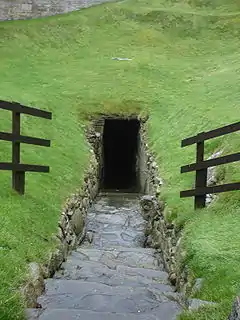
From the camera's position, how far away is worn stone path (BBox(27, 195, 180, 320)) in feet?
18.1

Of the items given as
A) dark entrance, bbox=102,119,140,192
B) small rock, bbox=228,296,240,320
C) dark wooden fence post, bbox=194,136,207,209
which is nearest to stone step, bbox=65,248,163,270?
dark wooden fence post, bbox=194,136,207,209

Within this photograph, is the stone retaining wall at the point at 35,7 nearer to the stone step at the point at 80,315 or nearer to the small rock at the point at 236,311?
the stone step at the point at 80,315

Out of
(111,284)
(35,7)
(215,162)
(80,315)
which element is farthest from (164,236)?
(35,7)

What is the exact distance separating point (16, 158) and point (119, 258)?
107 inches

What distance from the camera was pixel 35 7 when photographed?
111ft

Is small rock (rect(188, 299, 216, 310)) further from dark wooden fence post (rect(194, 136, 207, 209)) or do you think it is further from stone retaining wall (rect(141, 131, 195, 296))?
dark wooden fence post (rect(194, 136, 207, 209))

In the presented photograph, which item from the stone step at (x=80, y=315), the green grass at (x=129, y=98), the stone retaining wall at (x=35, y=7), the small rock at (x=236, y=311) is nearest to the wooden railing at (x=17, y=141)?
the green grass at (x=129, y=98)

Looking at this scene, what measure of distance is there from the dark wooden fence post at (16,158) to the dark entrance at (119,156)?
43.3ft

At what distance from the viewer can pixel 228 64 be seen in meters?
25.1

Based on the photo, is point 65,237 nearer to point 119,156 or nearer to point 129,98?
point 129,98

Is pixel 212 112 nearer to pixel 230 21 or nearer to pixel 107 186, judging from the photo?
pixel 107 186

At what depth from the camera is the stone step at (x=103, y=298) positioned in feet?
19.0

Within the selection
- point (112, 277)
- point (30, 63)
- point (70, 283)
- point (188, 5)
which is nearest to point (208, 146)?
point (112, 277)

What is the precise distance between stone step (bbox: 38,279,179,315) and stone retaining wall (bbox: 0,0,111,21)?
95.5 ft
